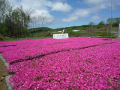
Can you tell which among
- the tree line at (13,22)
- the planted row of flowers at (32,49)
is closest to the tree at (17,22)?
the tree line at (13,22)

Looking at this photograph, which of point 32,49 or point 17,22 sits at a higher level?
point 17,22

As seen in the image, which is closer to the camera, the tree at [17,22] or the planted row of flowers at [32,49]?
the planted row of flowers at [32,49]

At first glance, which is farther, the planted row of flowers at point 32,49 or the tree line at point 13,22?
the tree line at point 13,22

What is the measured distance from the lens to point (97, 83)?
2.69 m

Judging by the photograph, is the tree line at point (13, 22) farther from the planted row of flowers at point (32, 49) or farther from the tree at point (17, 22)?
the planted row of flowers at point (32, 49)

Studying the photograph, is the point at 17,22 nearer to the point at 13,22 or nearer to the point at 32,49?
the point at 13,22

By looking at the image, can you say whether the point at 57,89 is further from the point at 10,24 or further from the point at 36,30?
the point at 36,30

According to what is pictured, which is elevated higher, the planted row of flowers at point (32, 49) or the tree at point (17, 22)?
the tree at point (17, 22)

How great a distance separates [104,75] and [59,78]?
4.79 feet

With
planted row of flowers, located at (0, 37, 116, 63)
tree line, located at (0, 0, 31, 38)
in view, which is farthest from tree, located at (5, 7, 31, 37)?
planted row of flowers, located at (0, 37, 116, 63)

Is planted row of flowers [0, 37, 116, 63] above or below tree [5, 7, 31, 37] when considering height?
below

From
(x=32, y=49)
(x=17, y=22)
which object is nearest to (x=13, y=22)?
(x=17, y=22)

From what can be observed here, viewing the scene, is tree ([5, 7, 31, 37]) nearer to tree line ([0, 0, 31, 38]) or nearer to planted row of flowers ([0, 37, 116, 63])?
tree line ([0, 0, 31, 38])

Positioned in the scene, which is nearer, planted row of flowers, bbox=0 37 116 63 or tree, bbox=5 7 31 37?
planted row of flowers, bbox=0 37 116 63
